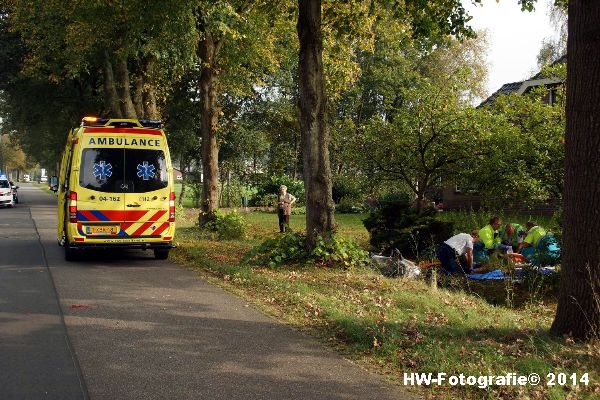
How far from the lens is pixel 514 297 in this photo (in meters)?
11.3

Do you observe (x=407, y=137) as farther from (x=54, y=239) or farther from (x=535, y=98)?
(x=54, y=239)

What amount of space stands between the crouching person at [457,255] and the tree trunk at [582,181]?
19.3ft

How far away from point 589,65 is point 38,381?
18.8 ft

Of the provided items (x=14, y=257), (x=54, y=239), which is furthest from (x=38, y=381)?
(x=54, y=239)

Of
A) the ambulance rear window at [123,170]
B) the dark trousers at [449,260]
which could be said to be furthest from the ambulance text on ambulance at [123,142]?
the dark trousers at [449,260]

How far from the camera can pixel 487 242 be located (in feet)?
47.3

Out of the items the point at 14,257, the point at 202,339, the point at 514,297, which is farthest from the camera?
the point at 14,257

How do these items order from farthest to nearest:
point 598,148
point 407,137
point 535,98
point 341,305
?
point 535,98 < point 407,137 < point 341,305 < point 598,148

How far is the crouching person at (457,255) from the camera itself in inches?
494

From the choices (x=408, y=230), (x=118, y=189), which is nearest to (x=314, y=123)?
(x=408, y=230)

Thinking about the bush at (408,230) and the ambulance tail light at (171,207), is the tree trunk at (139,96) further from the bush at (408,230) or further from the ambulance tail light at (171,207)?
the bush at (408,230)

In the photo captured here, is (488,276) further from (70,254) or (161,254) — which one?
(70,254)

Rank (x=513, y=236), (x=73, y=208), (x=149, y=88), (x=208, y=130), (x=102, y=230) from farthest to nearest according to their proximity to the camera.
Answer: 1. (x=149, y=88)
2. (x=208, y=130)
3. (x=513, y=236)
4. (x=102, y=230)
5. (x=73, y=208)

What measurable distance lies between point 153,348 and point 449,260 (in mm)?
7230
